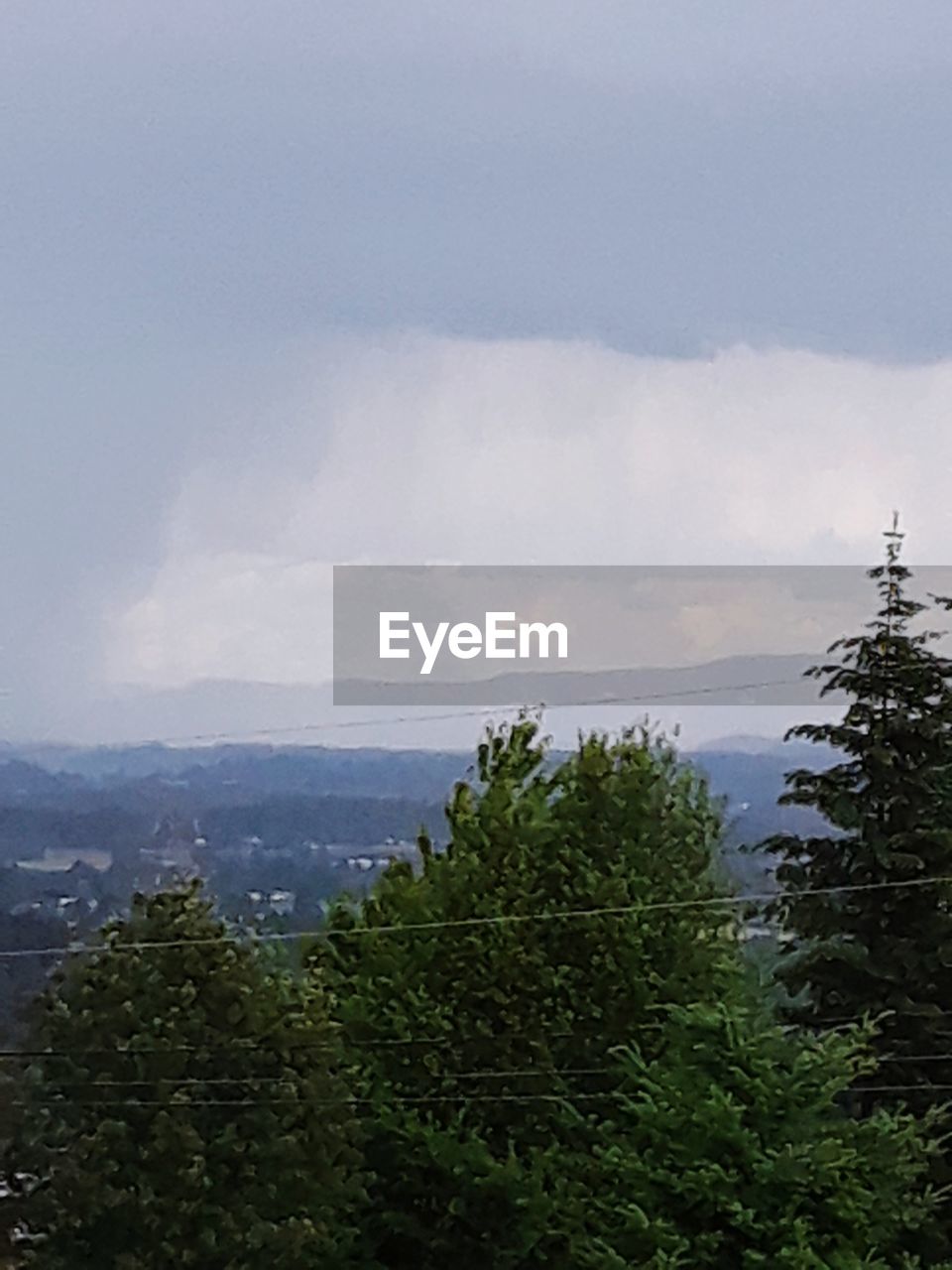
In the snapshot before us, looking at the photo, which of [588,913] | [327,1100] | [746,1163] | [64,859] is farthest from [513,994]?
[64,859]

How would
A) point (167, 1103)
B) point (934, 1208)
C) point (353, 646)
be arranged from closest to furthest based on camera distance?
1. point (167, 1103)
2. point (934, 1208)
3. point (353, 646)

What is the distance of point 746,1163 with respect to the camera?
10.6m

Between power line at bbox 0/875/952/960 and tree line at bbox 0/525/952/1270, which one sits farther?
power line at bbox 0/875/952/960

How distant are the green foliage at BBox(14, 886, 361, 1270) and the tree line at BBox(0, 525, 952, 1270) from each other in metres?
0.02

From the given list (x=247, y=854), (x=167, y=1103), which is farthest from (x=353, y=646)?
(x=167, y=1103)

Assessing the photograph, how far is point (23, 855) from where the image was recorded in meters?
13.9

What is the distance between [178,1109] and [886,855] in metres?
5.38

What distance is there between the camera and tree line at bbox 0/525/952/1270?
1048 cm

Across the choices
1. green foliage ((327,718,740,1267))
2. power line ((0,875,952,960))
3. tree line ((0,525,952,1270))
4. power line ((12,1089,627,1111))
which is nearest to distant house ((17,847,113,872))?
power line ((0,875,952,960))

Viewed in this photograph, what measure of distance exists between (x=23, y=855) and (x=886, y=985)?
21.6ft

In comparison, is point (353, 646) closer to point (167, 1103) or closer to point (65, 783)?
point (65, 783)

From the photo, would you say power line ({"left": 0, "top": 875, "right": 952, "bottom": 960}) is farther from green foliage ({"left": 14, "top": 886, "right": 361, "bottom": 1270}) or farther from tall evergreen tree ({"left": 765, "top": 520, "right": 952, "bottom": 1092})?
green foliage ({"left": 14, "top": 886, "right": 361, "bottom": 1270})

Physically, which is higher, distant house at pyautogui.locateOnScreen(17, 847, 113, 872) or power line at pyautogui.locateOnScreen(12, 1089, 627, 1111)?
distant house at pyautogui.locateOnScreen(17, 847, 113, 872)

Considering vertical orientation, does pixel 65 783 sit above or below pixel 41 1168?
above
